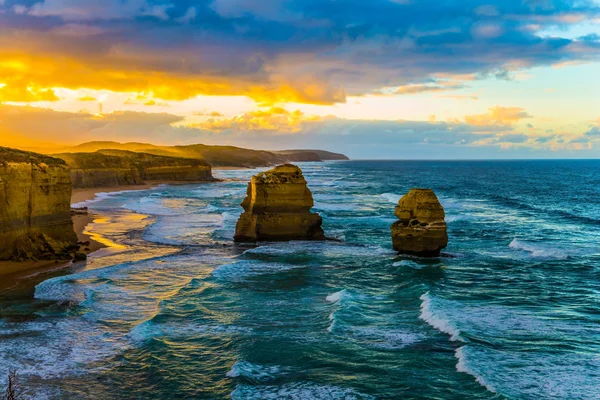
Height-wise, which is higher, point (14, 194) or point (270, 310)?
point (14, 194)

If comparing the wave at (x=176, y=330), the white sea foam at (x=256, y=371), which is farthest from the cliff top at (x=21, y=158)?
the white sea foam at (x=256, y=371)

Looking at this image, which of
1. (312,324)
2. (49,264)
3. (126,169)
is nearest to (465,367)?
(312,324)

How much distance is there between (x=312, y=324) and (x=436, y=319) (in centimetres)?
435

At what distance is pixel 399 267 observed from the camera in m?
29.0

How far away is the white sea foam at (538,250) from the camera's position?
33156 millimetres

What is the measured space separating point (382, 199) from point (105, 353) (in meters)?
57.9

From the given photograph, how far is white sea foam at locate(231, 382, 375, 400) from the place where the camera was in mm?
14164

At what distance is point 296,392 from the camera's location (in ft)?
47.4

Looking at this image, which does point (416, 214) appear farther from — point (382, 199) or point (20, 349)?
point (382, 199)

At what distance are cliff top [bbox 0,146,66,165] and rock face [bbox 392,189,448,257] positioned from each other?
64.0ft

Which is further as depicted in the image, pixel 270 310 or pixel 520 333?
pixel 270 310

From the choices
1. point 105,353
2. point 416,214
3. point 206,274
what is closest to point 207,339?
point 105,353

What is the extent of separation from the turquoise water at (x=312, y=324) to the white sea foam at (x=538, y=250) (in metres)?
0.14

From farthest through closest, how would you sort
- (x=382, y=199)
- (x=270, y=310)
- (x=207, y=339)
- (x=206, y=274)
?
(x=382, y=199) < (x=206, y=274) < (x=270, y=310) < (x=207, y=339)
